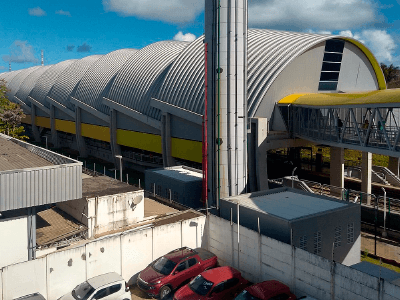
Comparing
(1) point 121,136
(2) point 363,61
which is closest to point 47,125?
(1) point 121,136

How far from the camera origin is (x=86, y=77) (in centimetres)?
5181

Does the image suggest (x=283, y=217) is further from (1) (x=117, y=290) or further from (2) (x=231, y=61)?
(2) (x=231, y=61)

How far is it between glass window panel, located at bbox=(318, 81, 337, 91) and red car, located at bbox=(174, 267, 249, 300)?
20123mm

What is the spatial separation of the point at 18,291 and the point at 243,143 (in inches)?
465

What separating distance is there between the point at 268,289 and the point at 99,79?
134ft

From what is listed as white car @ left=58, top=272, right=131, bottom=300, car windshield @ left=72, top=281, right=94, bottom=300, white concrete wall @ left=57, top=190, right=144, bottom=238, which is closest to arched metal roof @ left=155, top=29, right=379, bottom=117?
white concrete wall @ left=57, top=190, right=144, bottom=238

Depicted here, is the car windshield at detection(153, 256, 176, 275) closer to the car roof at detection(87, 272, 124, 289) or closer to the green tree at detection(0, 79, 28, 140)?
the car roof at detection(87, 272, 124, 289)

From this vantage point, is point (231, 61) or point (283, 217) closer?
point (283, 217)

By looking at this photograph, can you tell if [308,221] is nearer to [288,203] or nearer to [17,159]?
[288,203]

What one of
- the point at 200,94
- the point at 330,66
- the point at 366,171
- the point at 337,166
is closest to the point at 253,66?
the point at 200,94

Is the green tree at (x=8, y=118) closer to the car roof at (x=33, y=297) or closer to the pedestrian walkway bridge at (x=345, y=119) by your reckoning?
the pedestrian walkway bridge at (x=345, y=119)

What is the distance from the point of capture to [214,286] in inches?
542

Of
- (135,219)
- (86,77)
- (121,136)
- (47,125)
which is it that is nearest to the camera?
(135,219)

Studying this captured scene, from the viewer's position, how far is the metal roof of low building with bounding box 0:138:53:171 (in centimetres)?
1716
